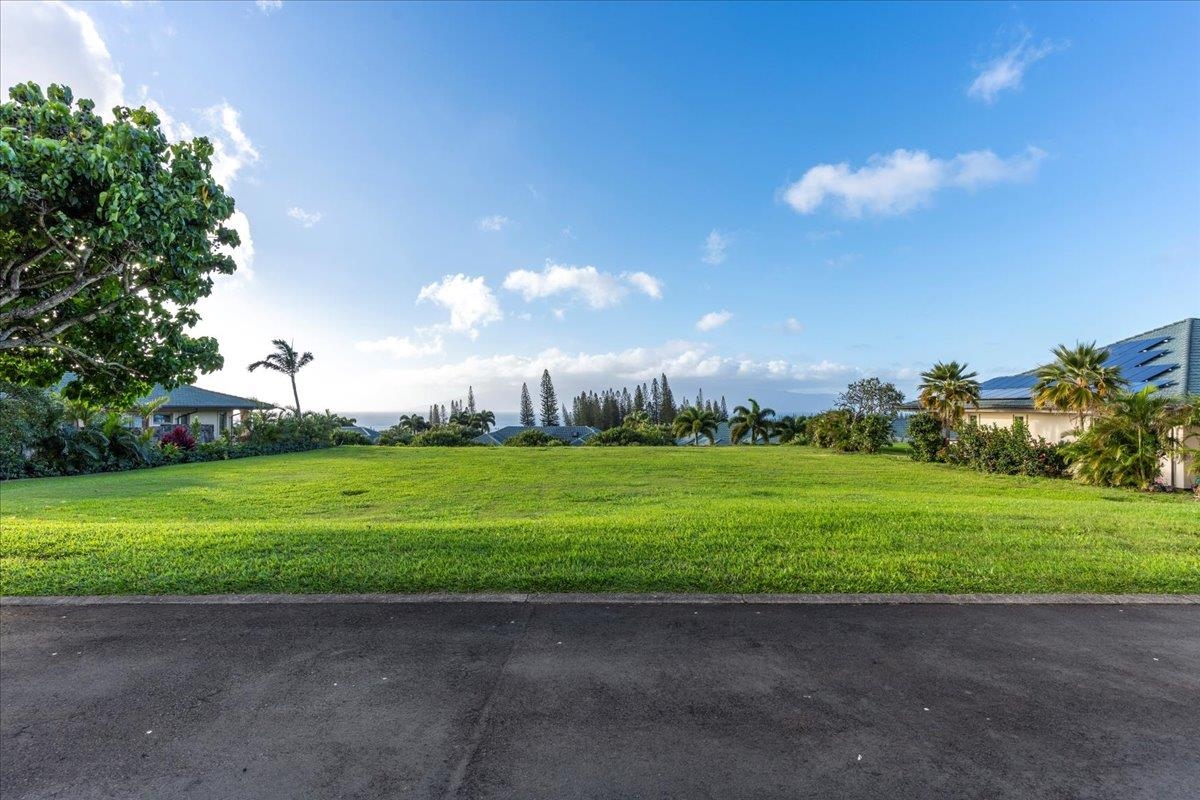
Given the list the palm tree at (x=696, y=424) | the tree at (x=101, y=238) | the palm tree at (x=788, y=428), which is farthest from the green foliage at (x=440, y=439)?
the tree at (x=101, y=238)

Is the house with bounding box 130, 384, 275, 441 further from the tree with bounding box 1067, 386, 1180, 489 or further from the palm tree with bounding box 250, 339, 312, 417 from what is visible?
the tree with bounding box 1067, 386, 1180, 489

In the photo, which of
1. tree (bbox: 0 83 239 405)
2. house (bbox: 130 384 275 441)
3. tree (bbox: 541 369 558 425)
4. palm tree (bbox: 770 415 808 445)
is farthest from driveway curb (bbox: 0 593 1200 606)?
tree (bbox: 541 369 558 425)

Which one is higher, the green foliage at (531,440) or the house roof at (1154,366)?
the house roof at (1154,366)

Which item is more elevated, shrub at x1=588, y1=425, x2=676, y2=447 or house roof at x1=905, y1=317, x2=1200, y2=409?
house roof at x1=905, y1=317, x2=1200, y2=409

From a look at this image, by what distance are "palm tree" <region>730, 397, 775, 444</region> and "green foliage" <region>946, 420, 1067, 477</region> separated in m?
21.5

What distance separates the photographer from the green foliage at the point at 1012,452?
1877 centimetres

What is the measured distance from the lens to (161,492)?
504 inches

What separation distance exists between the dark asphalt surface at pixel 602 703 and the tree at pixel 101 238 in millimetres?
3116

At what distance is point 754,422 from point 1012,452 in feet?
79.4

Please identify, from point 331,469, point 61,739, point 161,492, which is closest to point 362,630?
point 61,739

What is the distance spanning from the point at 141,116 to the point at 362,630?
5074 mm

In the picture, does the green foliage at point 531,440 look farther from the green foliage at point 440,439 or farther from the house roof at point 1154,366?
the house roof at point 1154,366

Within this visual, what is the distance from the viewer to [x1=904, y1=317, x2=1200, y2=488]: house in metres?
17.2

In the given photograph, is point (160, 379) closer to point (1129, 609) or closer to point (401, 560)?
point (401, 560)
